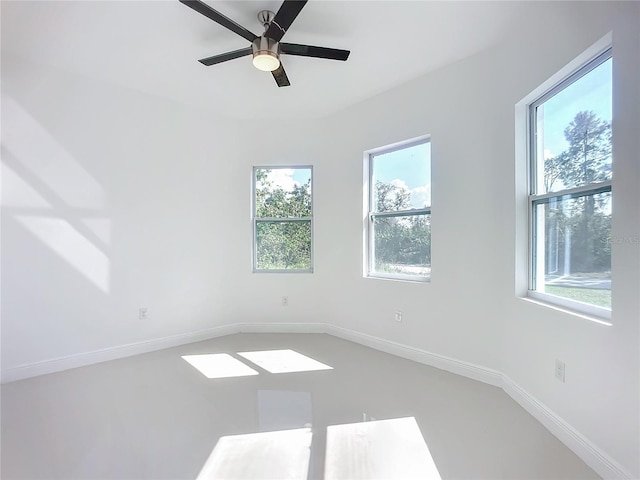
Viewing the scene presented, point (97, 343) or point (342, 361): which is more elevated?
point (97, 343)

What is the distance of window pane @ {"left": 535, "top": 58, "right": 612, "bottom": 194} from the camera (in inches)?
67.1

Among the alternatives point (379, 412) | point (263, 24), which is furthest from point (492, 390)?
point (263, 24)

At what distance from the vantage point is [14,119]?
256 cm

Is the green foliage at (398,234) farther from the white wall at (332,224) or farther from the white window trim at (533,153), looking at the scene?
the white window trim at (533,153)

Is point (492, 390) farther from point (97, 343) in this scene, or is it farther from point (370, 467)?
point (97, 343)

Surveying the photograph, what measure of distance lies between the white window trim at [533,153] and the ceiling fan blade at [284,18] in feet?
5.63

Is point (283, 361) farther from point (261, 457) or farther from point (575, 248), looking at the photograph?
point (575, 248)

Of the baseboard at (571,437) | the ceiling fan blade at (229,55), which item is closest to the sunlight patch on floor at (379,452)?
the baseboard at (571,437)

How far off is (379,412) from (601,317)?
1.47m

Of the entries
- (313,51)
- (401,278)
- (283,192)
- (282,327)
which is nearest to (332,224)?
(283,192)

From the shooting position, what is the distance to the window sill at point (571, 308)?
5.37 ft

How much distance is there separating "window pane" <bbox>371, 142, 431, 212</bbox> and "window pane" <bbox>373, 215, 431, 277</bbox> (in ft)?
0.51

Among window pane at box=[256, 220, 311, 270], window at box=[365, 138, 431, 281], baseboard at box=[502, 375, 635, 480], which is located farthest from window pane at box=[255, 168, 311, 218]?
baseboard at box=[502, 375, 635, 480]

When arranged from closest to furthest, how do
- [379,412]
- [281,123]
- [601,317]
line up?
[601,317]
[379,412]
[281,123]
